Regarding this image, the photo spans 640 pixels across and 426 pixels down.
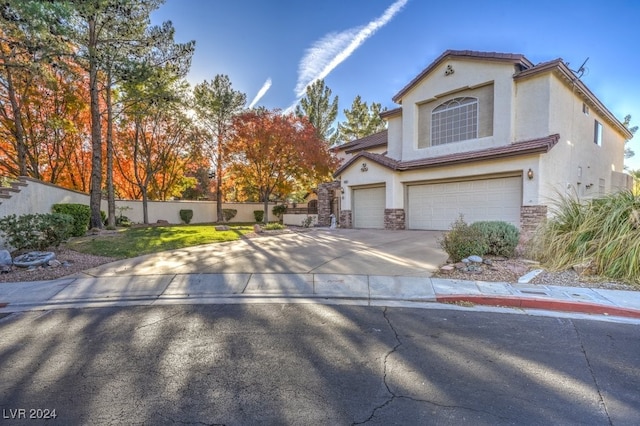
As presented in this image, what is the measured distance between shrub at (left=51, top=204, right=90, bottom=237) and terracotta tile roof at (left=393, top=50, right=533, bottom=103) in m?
16.4

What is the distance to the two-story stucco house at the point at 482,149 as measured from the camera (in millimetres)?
12422

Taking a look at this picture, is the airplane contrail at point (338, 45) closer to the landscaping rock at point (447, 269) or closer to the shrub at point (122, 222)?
the landscaping rock at point (447, 269)

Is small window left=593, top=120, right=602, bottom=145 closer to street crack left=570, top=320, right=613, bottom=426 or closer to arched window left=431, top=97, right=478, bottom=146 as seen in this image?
arched window left=431, top=97, right=478, bottom=146

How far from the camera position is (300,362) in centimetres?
346

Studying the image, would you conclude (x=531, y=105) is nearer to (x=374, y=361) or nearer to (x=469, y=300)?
(x=469, y=300)

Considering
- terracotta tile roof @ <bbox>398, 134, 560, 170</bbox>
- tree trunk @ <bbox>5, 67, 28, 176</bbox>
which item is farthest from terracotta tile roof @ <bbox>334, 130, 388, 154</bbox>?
tree trunk @ <bbox>5, 67, 28, 176</bbox>

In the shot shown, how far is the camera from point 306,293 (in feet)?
19.8

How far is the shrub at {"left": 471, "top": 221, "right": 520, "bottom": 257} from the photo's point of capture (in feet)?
26.3

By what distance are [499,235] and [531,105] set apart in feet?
26.3

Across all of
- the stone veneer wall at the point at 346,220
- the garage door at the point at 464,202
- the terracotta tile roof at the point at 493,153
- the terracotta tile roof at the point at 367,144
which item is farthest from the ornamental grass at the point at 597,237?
the terracotta tile roof at the point at 367,144

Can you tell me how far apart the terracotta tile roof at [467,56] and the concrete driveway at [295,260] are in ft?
28.9

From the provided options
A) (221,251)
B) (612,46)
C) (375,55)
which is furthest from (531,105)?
(221,251)

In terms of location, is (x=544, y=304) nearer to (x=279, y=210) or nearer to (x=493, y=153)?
(x=493, y=153)

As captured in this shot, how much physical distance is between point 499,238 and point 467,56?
1026 centimetres
